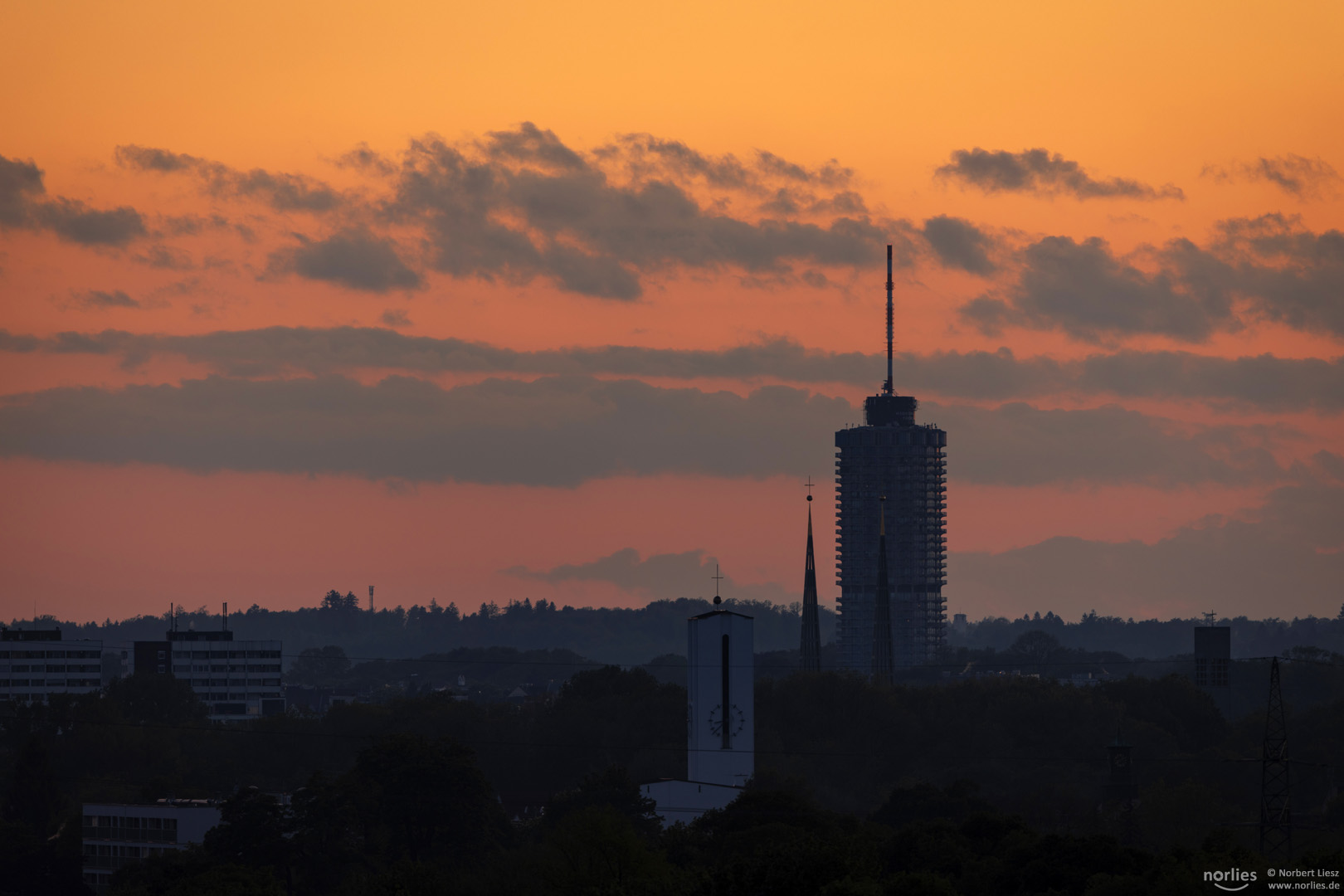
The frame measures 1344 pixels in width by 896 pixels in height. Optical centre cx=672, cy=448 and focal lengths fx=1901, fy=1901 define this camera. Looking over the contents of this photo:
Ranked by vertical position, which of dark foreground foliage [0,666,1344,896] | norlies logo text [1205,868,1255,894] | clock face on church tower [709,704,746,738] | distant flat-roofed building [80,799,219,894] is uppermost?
clock face on church tower [709,704,746,738]

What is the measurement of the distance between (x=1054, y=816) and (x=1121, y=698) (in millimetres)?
68663

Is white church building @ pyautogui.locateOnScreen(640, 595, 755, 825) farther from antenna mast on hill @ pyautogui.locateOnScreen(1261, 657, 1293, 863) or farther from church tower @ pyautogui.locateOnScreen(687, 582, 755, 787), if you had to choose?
antenna mast on hill @ pyautogui.locateOnScreen(1261, 657, 1293, 863)

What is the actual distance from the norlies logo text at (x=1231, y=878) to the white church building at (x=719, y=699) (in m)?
56.0

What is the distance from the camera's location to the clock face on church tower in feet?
397

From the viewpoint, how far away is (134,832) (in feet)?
429

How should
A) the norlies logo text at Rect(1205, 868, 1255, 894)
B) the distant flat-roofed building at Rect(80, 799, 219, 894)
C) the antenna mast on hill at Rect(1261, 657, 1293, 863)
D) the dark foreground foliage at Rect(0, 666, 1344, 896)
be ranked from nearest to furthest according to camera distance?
the norlies logo text at Rect(1205, 868, 1255, 894) → the dark foreground foliage at Rect(0, 666, 1344, 896) → the antenna mast on hill at Rect(1261, 657, 1293, 863) → the distant flat-roofed building at Rect(80, 799, 219, 894)

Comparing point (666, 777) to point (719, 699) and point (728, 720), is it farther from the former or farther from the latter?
point (719, 699)

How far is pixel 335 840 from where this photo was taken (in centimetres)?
10712

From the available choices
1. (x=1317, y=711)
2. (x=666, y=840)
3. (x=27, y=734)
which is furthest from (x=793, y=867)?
(x=27, y=734)

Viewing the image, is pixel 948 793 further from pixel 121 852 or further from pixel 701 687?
pixel 121 852

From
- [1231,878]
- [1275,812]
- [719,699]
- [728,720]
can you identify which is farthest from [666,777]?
[1231,878]

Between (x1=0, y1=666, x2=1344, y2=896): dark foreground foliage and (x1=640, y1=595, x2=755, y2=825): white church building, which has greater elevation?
(x1=640, y1=595, x2=755, y2=825): white church building

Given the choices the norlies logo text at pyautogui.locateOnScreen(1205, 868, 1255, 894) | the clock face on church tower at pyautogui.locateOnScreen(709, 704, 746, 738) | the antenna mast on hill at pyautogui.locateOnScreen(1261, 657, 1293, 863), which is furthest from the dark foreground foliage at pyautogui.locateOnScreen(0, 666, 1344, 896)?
the clock face on church tower at pyautogui.locateOnScreen(709, 704, 746, 738)

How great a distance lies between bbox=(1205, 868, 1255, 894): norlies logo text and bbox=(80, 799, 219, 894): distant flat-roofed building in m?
81.2
